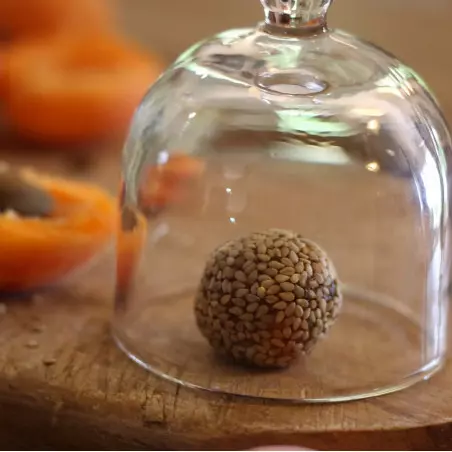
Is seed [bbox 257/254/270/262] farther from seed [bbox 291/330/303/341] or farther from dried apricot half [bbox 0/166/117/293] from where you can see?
dried apricot half [bbox 0/166/117/293]

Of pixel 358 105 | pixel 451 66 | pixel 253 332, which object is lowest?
pixel 451 66

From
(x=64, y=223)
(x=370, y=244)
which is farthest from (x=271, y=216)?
(x=64, y=223)

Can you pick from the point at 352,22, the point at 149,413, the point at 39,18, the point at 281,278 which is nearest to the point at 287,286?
the point at 281,278

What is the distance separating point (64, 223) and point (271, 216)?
23 cm

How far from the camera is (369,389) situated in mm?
608

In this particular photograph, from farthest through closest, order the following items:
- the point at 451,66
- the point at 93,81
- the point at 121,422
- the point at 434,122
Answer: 1. the point at 451,66
2. the point at 93,81
3. the point at 434,122
4. the point at 121,422

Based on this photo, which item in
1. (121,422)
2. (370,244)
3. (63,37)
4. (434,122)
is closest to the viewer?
(121,422)

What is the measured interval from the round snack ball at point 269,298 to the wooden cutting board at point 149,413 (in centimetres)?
4

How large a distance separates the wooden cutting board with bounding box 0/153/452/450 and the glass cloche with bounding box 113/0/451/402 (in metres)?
0.02

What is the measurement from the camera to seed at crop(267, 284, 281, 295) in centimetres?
60

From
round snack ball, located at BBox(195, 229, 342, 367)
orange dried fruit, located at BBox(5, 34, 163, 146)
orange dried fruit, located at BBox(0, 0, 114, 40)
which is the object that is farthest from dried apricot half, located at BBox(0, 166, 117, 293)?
orange dried fruit, located at BBox(0, 0, 114, 40)

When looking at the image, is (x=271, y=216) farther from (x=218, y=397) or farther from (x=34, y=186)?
(x=218, y=397)

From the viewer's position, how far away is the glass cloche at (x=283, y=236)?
0.61 metres

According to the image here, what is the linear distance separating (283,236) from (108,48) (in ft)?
2.24
